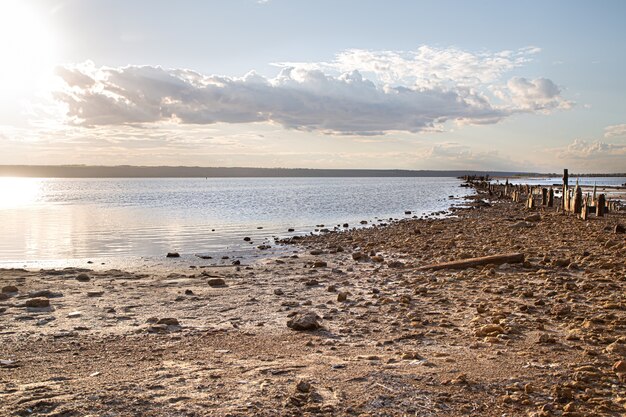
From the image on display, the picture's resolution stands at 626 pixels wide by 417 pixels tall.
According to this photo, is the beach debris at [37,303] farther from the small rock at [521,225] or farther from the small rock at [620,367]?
the small rock at [521,225]

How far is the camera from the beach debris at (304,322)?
8891mm

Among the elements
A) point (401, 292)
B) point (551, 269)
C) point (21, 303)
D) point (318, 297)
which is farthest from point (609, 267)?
point (21, 303)

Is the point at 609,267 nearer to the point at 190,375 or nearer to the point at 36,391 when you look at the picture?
the point at 190,375

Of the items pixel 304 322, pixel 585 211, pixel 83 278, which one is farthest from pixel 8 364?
A: pixel 585 211

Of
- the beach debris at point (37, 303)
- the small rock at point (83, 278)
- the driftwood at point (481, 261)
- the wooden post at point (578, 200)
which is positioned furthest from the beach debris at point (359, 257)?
the wooden post at point (578, 200)

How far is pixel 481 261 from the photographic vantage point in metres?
14.4

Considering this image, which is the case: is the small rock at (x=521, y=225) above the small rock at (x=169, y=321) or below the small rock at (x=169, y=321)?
above

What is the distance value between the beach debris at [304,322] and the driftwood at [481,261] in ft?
21.0

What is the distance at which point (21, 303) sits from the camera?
11.4 metres

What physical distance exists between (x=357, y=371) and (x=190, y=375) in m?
2.09

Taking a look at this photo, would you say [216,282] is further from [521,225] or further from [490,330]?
[521,225]

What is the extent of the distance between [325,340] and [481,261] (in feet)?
24.8

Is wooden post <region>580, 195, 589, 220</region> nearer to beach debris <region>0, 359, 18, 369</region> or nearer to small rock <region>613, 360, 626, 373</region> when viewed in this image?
small rock <region>613, 360, 626, 373</region>

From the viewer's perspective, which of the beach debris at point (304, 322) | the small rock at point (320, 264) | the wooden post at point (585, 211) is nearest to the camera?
the beach debris at point (304, 322)
